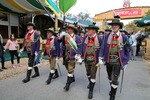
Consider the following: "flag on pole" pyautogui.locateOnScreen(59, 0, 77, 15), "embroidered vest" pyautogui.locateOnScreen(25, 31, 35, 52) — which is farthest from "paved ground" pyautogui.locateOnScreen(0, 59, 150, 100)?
"flag on pole" pyautogui.locateOnScreen(59, 0, 77, 15)

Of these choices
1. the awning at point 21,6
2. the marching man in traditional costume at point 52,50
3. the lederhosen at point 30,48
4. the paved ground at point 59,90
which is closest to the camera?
the paved ground at point 59,90

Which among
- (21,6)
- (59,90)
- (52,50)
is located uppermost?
(21,6)

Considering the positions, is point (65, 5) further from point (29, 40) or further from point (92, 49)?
point (29, 40)

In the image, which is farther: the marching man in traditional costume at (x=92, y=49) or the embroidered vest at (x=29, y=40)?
the embroidered vest at (x=29, y=40)

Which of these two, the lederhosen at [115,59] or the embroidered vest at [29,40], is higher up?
the embroidered vest at [29,40]

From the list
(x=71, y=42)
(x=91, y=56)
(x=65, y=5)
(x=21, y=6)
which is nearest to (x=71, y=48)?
(x=71, y=42)

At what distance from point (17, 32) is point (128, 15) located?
1333 cm

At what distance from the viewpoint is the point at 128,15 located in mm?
22031

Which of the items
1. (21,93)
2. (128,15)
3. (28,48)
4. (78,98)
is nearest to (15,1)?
(28,48)

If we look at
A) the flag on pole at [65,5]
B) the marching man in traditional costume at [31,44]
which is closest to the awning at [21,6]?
the marching man in traditional costume at [31,44]

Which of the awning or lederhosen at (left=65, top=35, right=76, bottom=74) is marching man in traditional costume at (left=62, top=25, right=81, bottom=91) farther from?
the awning

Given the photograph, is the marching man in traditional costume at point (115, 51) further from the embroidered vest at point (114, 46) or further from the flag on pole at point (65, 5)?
the flag on pole at point (65, 5)

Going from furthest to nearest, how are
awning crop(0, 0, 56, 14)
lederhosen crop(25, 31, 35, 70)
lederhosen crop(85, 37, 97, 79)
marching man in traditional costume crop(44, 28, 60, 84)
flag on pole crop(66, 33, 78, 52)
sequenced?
awning crop(0, 0, 56, 14) < lederhosen crop(25, 31, 35, 70) < marching man in traditional costume crop(44, 28, 60, 84) < flag on pole crop(66, 33, 78, 52) < lederhosen crop(85, 37, 97, 79)

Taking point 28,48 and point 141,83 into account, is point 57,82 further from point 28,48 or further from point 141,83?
point 141,83
